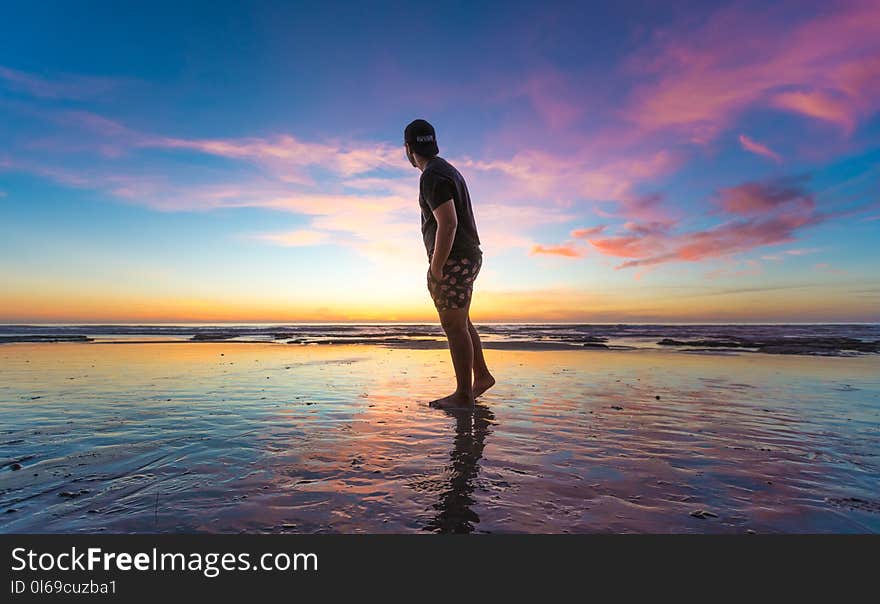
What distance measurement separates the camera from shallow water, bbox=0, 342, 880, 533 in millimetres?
2305

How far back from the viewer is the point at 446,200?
500cm

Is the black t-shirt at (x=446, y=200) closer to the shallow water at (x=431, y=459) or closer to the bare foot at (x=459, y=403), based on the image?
the bare foot at (x=459, y=403)

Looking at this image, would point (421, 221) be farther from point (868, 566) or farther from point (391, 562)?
point (868, 566)

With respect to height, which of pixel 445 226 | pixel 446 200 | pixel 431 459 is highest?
pixel 446 200

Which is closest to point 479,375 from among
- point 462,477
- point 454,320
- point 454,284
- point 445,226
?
point 454,320

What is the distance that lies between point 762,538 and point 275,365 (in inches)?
402

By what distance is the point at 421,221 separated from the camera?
564 centimetres

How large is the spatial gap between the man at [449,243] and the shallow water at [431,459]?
2.60ft

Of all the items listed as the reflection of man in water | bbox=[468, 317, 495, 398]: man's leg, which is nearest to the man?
bbox=[468, 317, 495, 398]: man's leg

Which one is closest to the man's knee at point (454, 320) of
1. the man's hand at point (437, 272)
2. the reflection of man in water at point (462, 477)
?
the man's hand at point (437, 272)

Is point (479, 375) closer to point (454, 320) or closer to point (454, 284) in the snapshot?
point (454, 320)

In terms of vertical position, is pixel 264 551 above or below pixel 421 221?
below

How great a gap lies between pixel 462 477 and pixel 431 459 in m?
0.47

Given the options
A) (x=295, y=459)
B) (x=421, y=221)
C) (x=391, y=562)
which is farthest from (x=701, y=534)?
(x=421, y=221)
